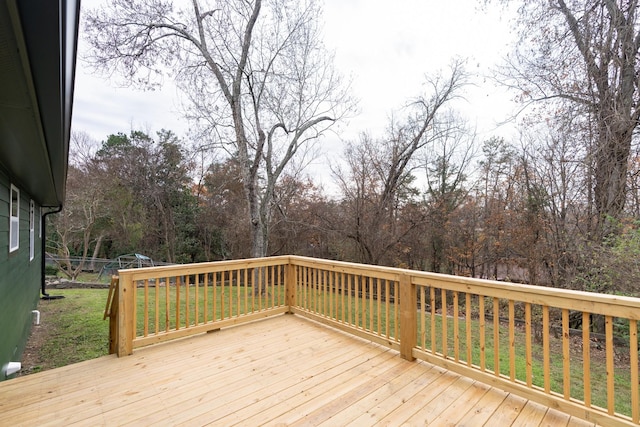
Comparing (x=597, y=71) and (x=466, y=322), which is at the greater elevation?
(x=597, y=71)

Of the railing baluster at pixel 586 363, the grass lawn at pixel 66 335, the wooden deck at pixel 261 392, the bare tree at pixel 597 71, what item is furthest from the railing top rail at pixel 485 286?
the bare tree at pixel 597 71

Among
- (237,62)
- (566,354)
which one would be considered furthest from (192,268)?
(237,62)

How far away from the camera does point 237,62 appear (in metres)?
7.84

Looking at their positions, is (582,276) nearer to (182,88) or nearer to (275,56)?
(275,56)

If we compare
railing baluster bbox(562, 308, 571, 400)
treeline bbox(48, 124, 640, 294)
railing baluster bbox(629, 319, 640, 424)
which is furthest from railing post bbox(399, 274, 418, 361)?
treeline bbox(48, 124, 640, 294)

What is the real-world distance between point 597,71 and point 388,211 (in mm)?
6250

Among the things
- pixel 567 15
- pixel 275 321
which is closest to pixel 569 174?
pixel 567 15

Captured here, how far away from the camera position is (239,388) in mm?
2518

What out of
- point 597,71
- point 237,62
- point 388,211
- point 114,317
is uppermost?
point 237,62

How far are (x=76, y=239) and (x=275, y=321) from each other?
1534cm

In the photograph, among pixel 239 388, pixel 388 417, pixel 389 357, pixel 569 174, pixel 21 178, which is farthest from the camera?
pixel 569 174

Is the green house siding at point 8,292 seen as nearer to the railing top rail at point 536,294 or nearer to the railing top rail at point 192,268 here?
the railing top rail at point 192,268

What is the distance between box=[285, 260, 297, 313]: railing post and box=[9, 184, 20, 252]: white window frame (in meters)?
Result: 3.52

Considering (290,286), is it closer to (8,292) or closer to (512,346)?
(512,346)
